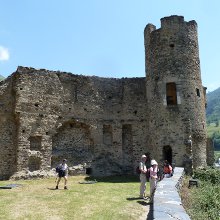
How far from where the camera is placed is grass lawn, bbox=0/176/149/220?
9.73 m

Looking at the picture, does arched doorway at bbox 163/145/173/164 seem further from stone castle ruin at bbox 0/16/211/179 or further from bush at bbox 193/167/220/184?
bush at bbox 193/167/220/184

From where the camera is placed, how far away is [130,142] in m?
23.4

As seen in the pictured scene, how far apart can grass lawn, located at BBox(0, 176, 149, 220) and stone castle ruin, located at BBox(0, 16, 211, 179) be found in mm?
6127

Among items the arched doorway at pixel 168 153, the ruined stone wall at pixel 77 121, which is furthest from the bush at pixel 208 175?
the ruined stone wall at pixel 77 121

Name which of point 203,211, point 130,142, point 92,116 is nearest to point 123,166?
point 130,142

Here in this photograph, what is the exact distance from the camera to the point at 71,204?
1117cm

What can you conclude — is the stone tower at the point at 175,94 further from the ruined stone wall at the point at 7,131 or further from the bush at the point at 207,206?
the ruined stone wall at the point at 7,131

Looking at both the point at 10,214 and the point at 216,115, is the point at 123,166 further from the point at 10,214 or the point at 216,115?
the point at 216,115

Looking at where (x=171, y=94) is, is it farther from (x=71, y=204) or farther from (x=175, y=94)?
(x=71, y=204)

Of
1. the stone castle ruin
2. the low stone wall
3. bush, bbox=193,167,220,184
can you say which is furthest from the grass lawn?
the stone castle ruin

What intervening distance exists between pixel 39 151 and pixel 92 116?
181 inches

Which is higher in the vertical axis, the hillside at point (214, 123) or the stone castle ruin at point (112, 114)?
the hillside at point (214, 123)

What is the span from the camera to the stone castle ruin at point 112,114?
66.0ft

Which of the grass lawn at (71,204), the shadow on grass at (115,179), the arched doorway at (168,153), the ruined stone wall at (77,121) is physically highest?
the ruined stone wall at (77,121)
